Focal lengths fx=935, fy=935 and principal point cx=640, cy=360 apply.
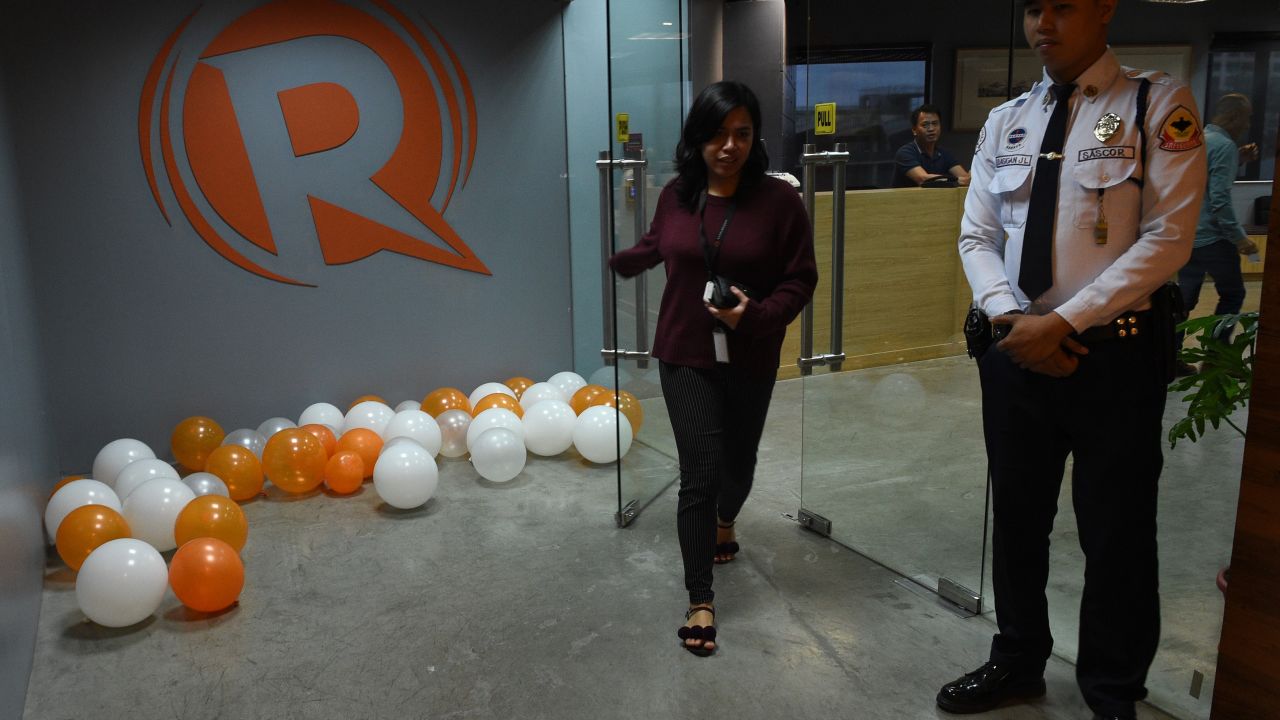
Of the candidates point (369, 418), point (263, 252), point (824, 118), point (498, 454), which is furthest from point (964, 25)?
point (263, 252)

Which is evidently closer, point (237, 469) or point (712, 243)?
point (712, 243)

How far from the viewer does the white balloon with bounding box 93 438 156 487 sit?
150 inches

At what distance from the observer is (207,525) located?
3141mm

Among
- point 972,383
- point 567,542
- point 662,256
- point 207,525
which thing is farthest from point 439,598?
point 972,383

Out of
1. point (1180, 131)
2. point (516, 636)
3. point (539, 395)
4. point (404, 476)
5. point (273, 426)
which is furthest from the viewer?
point (539, 395)

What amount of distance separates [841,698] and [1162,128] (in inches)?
61.0

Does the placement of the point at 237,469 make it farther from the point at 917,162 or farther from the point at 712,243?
the point at 917,162

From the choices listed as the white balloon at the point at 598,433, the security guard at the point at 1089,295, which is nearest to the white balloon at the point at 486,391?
the white balloon at the point at 598,433

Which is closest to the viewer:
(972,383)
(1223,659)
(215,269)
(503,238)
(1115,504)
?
(1223,659)

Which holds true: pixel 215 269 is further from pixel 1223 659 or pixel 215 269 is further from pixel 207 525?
pixel 1223 659

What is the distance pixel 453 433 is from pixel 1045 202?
3009 millimetres

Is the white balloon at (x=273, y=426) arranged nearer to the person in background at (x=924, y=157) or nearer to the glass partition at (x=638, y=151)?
the glass partition at (x=638, y=151)

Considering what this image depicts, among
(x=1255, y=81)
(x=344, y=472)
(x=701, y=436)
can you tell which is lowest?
(x=344, y=472)

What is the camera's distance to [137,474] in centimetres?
354
